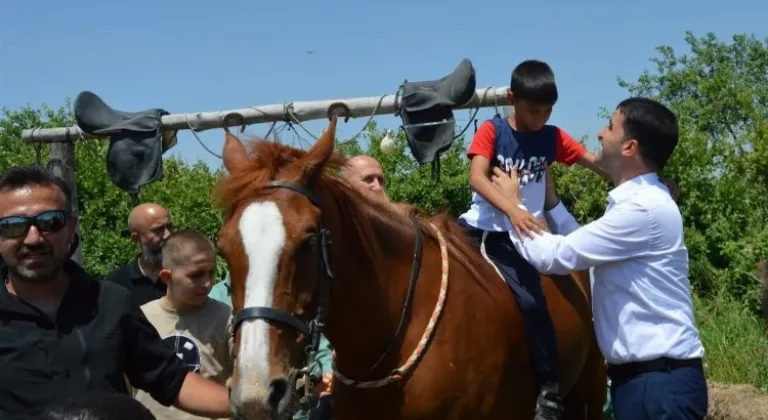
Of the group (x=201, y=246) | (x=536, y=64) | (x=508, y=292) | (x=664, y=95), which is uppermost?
(x=664, y=95)

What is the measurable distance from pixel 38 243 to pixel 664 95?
4763cm

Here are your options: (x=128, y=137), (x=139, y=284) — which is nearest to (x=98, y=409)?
(x=139, y=284)

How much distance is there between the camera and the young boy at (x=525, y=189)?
4391 mm

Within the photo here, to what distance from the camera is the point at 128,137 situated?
8.22 metres

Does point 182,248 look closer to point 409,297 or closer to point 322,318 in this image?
point 409,297

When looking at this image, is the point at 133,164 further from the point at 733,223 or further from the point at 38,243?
the point at 733,223

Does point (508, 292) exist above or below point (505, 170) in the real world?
below

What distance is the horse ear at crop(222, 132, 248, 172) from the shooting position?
3691mm

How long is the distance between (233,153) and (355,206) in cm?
55

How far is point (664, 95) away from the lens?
4756cm

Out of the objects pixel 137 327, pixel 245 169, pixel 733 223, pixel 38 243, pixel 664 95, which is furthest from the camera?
pixel 664 95

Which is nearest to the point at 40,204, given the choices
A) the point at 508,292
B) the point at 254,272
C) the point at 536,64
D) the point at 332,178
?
the point at 254,272

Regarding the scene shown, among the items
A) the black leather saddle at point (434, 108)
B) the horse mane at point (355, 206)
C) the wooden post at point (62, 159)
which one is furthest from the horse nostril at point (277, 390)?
the wooden post at point (62, 159)

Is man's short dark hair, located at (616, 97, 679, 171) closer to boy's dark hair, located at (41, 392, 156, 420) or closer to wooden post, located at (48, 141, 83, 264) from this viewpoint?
boy's dark hair, located at (41, 392, 156, 420)
